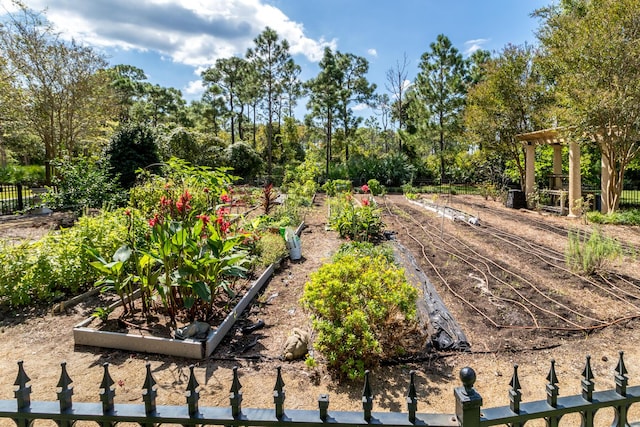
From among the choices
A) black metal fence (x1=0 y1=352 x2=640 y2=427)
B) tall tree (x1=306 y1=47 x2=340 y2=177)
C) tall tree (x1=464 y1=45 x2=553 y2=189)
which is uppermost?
tall tree (x1=306 y1=47 x2=340 y2=177)

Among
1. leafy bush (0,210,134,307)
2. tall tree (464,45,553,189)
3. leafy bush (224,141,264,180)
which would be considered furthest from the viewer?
leafy bush (224,141,264,180)

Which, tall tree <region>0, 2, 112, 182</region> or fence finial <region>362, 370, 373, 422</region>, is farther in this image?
tall tree <region>0, 2, 112, 182</region>

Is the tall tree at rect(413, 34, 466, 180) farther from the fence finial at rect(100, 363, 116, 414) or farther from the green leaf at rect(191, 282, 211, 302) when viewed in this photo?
the fence finial at rect(100, 363, 116, 414)

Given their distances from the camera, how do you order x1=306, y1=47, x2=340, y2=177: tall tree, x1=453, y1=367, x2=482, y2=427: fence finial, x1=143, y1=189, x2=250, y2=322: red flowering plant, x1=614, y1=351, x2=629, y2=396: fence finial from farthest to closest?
1. x1=306, y1=47, x2=340, y2=177: tall tree
2. x1=143, y1=189, x2=250, y2=322: red flowering plant
3. x1=614, y1=351, x2=629, y2=396: fence finial
4. x1=453, y1=367, x2=482, y2=427: fence finial

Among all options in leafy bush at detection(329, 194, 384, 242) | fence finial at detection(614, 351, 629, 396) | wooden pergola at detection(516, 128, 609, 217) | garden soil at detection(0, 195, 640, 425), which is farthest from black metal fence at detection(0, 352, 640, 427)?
wooden pergola at detection(516, 128, 609, 217)

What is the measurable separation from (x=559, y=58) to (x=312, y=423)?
39.1 ft

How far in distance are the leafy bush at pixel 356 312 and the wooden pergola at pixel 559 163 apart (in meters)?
9.72

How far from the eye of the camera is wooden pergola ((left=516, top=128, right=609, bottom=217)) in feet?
34.1

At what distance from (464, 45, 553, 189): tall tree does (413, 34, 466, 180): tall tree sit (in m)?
6.18

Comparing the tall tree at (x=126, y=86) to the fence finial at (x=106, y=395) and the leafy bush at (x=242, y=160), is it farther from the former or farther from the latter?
the fence finial at (x=106, y=395)

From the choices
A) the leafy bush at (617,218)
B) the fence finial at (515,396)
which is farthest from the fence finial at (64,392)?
the leafy bush at (617,218)

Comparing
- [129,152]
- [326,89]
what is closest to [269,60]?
[326,89]

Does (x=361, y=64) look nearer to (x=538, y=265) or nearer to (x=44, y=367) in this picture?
(x=538, y=265)

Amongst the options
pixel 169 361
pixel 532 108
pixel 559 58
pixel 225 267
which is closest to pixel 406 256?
pixel 225 267
